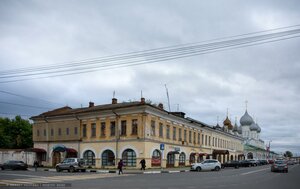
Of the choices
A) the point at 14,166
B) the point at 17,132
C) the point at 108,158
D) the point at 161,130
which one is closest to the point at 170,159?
the point at 161,130

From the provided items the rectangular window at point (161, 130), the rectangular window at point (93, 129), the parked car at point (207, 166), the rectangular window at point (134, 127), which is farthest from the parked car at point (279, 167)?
the rectangular window at point (93, 129)

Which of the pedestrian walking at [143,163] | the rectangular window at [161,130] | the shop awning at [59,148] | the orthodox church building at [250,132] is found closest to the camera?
the pedestrian walking at [143,163]

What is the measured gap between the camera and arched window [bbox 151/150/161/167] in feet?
154

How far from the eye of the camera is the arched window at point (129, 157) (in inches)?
1813

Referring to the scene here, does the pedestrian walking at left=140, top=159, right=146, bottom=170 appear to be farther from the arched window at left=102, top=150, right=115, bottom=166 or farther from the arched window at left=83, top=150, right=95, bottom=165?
the arched window at left=83, top=150, right=95, bottom=165

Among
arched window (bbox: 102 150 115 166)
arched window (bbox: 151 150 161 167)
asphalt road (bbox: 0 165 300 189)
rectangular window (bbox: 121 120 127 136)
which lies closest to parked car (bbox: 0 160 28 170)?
arched window (bbox: 102 150 115 166)

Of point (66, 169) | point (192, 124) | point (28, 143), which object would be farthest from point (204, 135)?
point (28, 143)

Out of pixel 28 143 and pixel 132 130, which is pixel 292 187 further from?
pixel 28 143

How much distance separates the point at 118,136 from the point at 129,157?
307cm

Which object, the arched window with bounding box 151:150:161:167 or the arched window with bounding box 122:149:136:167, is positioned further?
the arched window with bounding box 151:150:161:167

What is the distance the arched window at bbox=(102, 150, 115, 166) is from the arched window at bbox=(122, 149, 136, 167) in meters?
2.01

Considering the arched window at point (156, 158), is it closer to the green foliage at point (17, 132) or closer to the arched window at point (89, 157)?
the arched window at point (89, 157)

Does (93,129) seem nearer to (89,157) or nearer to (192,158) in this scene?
(89,157)

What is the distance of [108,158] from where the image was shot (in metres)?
48.6
